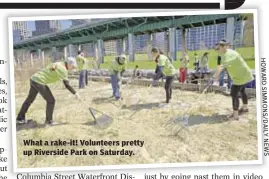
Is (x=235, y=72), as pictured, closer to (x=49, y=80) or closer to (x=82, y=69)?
(x=82, y=69)

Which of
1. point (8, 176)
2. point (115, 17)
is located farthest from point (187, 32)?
point (8, 176)

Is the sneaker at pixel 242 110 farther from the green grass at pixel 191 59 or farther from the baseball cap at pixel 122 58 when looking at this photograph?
Answer: the baseball cap at pixel 122 58

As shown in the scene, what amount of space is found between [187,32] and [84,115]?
Answer: 1013 millimetres

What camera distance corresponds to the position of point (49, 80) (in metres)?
2.51

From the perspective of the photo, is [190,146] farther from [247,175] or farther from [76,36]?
[76,36]

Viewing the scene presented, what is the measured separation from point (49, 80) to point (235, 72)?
142 centimetres

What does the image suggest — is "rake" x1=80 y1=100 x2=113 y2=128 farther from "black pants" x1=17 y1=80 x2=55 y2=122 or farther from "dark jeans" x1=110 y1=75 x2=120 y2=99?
"black pants" x1=17 y1=80 x2=55 y2=122

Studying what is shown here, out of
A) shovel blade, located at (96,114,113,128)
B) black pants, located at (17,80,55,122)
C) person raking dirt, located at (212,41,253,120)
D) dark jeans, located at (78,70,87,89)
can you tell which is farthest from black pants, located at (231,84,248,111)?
black pants, located at (17,80,55,122)

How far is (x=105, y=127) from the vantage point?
249cm

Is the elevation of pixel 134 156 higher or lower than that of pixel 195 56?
lower

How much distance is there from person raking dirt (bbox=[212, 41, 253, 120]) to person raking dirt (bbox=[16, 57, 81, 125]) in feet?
3.69

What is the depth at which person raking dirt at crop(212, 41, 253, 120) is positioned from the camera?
7.97ft

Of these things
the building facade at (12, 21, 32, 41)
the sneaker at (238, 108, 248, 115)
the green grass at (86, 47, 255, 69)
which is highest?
the building facade at (12, 21, 32, 41)

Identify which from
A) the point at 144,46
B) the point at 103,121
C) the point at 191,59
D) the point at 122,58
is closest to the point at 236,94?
the point at 191,59
